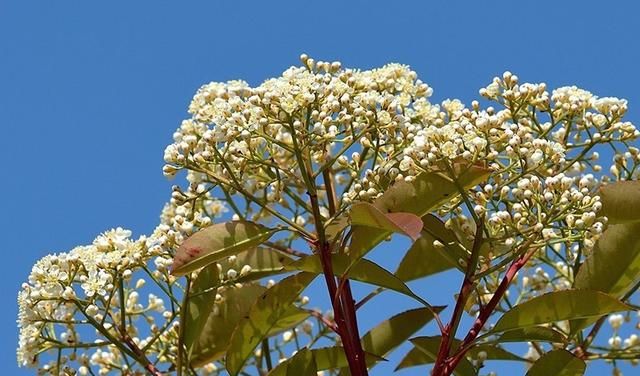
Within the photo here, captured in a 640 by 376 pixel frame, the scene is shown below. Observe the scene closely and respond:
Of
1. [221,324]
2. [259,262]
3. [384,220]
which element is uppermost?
[259,262]

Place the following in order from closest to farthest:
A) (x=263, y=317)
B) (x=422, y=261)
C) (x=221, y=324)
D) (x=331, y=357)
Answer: (x=263, y=317)
(x=331, y=357)
(x=422, y=261)
(x=221, y=324)

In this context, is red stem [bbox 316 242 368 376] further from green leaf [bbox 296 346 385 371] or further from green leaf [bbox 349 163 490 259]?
green leaf [bbox 296 346 385 371]

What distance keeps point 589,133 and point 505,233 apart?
2.45 ft

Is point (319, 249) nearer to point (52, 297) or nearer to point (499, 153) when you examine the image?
point (499, 153)

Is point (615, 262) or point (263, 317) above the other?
point (263, 317)

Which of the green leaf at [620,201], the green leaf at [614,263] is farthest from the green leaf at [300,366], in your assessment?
the green leaf at [620,201]

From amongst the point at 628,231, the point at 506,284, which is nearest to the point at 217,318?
the point at 506,284

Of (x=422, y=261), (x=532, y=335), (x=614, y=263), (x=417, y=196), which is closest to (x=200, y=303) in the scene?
(x=422, y=261)

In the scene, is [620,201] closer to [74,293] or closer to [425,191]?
[425,191]

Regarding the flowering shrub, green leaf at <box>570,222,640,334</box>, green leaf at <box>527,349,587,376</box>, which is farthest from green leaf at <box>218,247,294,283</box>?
green leaf at <box>570,222,640,334</box>

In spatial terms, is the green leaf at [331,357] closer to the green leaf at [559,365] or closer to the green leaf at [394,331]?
the green leaf at [394,331]

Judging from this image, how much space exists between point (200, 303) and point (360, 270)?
0.68 metres

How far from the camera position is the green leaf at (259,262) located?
3770 millimetres

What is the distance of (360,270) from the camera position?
3424mm
